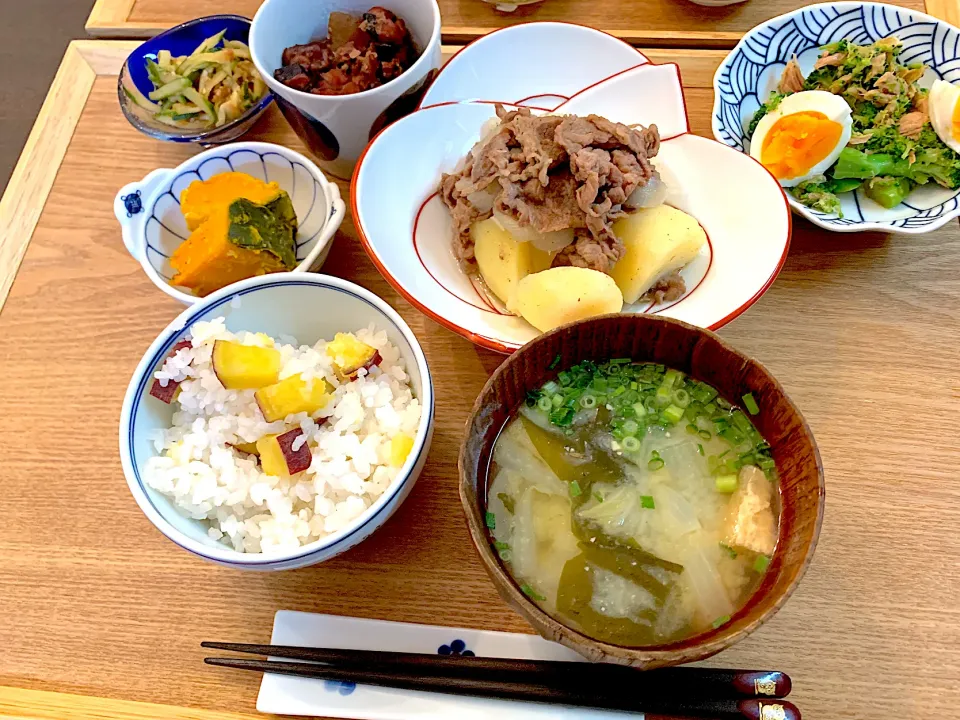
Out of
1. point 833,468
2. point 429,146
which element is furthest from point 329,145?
point 833,468

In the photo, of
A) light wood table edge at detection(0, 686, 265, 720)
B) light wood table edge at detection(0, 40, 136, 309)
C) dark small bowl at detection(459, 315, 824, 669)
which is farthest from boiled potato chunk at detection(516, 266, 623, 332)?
light wood table edge at detection(0, 40, 136, 309)

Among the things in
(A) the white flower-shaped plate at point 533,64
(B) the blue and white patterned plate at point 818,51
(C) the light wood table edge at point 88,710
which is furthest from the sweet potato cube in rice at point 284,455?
(B) the blue and white patterned plate at point 818,51

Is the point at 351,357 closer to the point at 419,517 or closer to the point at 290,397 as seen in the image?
the point at 290,397

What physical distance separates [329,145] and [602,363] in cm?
96

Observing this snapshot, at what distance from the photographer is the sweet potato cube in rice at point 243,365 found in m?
1.31

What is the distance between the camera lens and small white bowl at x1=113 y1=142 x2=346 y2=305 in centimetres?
Answer: 164

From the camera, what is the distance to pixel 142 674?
1367 mm

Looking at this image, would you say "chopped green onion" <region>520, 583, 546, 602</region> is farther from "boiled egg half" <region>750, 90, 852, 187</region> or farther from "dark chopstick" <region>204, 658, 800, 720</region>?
"boiled egg half" <region>750, 90, 852, 187</region>

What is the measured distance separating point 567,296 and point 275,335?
65 centimetres

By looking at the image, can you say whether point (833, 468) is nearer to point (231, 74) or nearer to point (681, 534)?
point (681, 534)

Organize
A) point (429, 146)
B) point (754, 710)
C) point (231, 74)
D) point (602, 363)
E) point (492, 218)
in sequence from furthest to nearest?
point (231, 74), point (429, 146), point (492, 218), point (602, 363), point (754, 710)

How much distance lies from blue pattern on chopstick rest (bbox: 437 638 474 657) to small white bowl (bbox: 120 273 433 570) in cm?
29

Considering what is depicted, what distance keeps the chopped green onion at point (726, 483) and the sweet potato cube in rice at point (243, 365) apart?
87 cm

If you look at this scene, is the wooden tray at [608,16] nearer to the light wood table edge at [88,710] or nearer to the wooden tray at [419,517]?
the wooden tray at [419,517]
